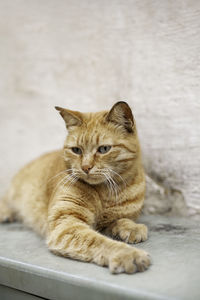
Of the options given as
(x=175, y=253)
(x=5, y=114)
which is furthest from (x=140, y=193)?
(x=5, y=114)

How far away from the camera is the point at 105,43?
105 inches

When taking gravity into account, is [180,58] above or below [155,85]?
above

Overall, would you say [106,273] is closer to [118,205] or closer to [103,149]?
[118,205]

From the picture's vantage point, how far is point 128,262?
1.55 m

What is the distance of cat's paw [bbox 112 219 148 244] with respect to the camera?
6.33ft

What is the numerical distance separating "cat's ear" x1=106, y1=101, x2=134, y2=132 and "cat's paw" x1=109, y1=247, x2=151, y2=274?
743 mm

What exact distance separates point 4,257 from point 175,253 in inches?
35.4

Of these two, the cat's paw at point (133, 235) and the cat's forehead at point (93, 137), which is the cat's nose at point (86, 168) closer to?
the cat's forehead at point (93, 137)

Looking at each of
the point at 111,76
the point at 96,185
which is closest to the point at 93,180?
the point at 96,185

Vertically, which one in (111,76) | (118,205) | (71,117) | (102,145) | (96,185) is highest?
(111,76)

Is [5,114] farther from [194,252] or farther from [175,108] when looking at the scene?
[194,252]

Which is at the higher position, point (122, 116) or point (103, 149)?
point (122, 116)

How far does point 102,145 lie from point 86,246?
22.4 inches

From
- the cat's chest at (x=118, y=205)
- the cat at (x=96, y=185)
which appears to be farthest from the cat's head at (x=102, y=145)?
the cat's chest at (x=118, y=205)
